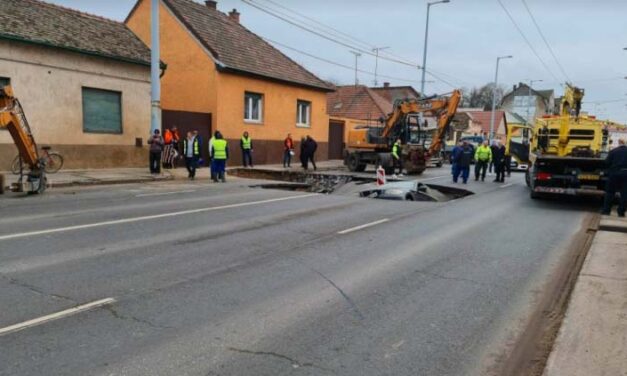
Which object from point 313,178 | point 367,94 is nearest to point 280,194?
point 313,178

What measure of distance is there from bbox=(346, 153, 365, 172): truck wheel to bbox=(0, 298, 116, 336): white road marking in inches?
816

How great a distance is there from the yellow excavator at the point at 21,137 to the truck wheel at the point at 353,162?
49.5 ft

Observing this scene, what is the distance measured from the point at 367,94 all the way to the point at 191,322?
1627 inches

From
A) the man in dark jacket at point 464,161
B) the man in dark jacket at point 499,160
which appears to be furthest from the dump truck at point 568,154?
the man in dark jacket at point 499,160

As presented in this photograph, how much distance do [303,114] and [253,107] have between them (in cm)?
456

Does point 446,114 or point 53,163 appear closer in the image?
point 53,163

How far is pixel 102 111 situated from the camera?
19.5m

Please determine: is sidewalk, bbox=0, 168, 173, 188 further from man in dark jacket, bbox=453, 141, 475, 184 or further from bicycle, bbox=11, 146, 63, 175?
man in dark jacket, bbox=453, 141, 475, 184

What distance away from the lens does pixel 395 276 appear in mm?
6371

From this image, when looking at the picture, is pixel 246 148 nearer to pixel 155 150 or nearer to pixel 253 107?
pixel 253 107

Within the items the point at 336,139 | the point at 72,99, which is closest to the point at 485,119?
the point at 336,139

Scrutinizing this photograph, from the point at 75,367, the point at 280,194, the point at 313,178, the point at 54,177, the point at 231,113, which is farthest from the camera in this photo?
the point at 231,113

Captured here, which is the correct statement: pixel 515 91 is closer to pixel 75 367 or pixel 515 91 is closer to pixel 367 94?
pixel 367 94

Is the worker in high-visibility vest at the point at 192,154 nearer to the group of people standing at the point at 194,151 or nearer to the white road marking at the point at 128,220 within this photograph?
the group of people standing at the point at 194,151
